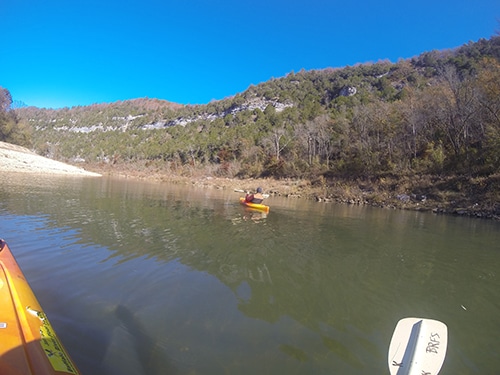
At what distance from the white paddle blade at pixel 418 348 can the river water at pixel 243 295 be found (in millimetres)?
703

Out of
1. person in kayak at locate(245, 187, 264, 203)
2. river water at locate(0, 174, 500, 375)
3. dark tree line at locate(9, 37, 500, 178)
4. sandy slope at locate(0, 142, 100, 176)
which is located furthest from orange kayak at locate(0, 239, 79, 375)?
sandy slope at locate(0, 142, 100, 176)

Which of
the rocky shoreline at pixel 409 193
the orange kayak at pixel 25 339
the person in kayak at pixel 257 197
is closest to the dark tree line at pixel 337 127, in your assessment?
the rocky shoreline at pixel 409 193

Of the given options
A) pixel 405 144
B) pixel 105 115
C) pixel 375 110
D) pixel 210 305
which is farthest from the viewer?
pixel 105 115

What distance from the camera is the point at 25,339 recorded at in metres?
2.28

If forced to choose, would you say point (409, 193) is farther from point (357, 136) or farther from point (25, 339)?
point (25, 339)

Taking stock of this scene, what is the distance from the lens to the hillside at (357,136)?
24.2 metres

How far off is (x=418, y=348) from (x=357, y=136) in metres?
40.8

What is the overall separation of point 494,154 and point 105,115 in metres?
143

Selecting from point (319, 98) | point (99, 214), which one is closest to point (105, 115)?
point (319, 98)

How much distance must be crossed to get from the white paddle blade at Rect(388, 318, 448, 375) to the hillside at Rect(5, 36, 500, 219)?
19.9 m

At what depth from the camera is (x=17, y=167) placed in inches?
1416

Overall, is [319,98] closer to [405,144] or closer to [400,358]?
[405,144]

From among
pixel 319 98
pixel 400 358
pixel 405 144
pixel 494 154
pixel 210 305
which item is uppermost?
pixel 319 98

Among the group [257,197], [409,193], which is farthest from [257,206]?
[409,193]
